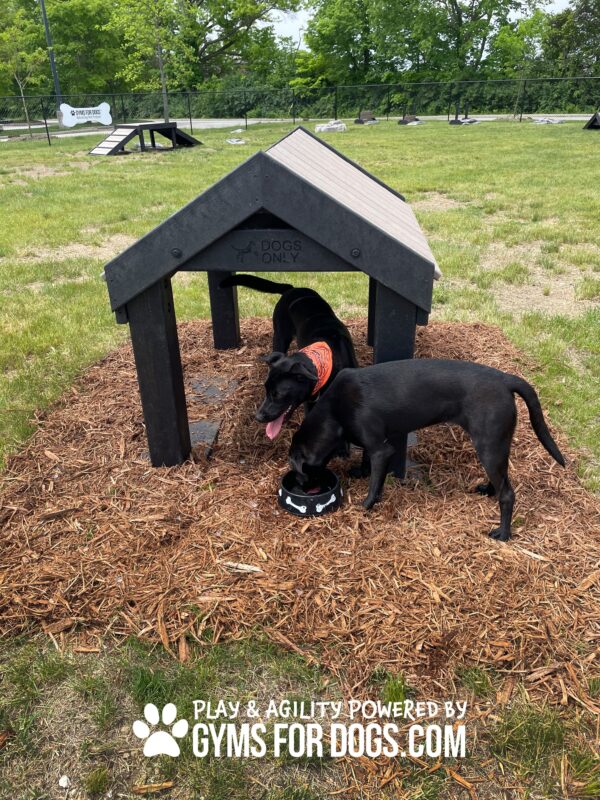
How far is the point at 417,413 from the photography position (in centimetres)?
329

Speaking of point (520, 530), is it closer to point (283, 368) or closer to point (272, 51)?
point (283, 368)

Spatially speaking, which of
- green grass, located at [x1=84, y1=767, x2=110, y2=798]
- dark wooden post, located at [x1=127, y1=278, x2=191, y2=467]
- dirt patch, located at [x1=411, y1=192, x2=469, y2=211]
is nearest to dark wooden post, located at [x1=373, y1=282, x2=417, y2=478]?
dark wooden post, located at [x1=127, y1=278, x2=191, y2=467]

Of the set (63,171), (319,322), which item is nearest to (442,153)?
(63,171)

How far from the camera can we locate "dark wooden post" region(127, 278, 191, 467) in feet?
11.3

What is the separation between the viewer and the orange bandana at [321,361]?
365 cm

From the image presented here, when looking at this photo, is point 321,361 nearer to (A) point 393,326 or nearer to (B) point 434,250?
(A) point 393,326

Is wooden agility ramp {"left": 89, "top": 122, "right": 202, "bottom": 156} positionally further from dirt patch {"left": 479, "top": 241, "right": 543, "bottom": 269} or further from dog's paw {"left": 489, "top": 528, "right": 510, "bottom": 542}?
dog's paw {"left": 489, "top": 528, "right": 510, "bottom": 542}

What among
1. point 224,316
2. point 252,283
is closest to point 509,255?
point 224,316

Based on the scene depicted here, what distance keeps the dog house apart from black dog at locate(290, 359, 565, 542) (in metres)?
0.29

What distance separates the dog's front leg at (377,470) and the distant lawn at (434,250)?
4.70 ft

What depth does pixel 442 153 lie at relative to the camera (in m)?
20.2

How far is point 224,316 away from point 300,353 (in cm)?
221

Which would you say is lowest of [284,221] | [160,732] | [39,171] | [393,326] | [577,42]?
[39,171]

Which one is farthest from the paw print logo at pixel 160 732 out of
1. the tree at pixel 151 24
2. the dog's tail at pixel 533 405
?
the tree at pixel 151 24
